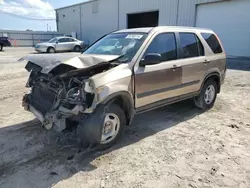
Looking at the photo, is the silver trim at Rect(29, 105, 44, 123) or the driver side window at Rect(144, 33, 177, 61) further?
the driver side window at Rect(144, 33, 177, 61)

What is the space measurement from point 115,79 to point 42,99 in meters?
1.35

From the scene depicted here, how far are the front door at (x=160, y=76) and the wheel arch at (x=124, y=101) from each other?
0.51 feet

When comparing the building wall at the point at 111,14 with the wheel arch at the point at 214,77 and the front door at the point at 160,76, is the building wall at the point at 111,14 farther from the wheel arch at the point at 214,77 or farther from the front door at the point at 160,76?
the front door at the point at 160,76

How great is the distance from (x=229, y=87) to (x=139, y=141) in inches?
213

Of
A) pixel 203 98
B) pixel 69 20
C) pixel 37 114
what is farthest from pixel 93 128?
pixel 69 20

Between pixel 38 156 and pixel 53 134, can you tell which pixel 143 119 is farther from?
pixel 38 156

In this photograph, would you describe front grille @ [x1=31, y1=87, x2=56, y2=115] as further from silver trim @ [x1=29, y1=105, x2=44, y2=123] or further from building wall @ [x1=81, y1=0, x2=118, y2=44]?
building wall @ [x1=81, y1=0, x2=118, y2=44]

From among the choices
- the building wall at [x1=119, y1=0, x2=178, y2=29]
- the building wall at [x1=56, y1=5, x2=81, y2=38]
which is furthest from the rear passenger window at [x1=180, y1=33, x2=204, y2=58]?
the building wall at [x1=56, y1=5, x2=81, y2=38]

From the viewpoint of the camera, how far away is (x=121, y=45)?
13.8 ft

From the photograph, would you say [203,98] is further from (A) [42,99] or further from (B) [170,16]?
(B) [170,16]

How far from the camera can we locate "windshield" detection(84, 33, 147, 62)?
3.89 m

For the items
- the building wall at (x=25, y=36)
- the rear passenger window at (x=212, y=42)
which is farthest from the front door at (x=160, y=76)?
the building wall at (x=25, y=36)

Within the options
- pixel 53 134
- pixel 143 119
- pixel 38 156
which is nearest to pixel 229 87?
pixel 143 119

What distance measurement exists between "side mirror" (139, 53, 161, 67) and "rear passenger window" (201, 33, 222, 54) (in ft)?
6.93
